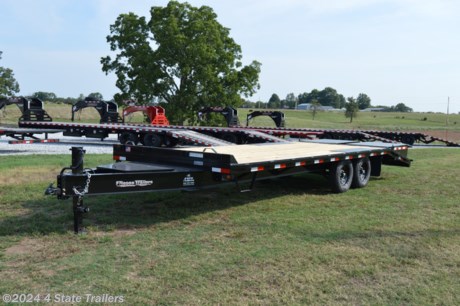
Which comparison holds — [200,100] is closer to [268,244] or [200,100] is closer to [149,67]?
[149,67]

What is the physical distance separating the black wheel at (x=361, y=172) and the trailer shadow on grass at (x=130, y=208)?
2.17ft

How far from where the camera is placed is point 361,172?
9219 mm

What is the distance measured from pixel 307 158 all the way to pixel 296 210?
2.79 feet

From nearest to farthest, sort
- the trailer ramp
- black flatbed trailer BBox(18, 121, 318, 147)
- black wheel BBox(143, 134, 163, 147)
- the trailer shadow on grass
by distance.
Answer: the trailer shadow on grass < the trailer ramp < black flatbed trailer BBox(18, 121, 318, 147) < black wheel BBox(143, 134, 163, 147)

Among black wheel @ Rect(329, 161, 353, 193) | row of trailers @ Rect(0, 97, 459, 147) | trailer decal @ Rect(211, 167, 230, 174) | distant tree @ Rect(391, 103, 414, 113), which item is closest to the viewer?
trailer decal @ Rect(211, 167, 230, 174)

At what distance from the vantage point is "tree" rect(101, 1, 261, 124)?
30.2 m

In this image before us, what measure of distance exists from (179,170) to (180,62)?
25473mm

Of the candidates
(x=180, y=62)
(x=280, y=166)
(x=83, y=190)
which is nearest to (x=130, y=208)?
(x=83, y=190)

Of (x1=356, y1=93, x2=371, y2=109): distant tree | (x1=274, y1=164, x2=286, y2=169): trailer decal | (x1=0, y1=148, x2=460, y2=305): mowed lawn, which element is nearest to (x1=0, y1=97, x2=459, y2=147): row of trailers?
(x1=0, y1=148, x2=460, y2=305): mowed lawn

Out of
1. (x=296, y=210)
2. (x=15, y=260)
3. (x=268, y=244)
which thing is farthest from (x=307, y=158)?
(x=15, y=260)

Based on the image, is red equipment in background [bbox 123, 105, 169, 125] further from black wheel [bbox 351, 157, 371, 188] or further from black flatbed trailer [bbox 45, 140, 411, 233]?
black flatbed trailer [bbox 45, 140, 411, 233]

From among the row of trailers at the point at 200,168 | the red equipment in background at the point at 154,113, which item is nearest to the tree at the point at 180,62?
the red equipment in background at the point at 154,113

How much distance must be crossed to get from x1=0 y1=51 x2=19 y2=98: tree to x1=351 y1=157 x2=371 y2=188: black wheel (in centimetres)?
4842

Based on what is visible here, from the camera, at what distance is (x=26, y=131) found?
13.9 meters
